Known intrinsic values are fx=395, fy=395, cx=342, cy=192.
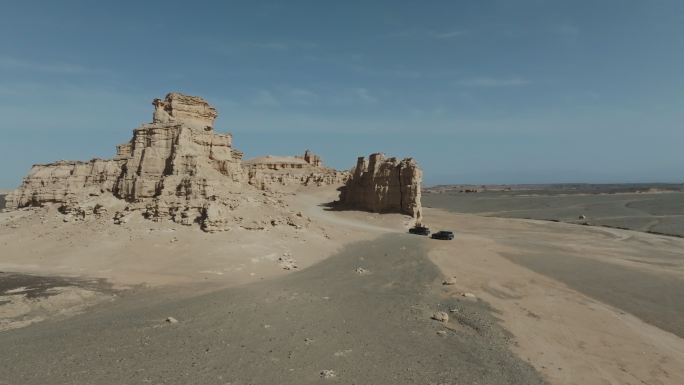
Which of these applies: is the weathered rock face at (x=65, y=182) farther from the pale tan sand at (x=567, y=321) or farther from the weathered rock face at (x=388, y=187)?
the weathered rock face at (x=388, y=187)

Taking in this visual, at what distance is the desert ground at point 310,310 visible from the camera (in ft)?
31.4

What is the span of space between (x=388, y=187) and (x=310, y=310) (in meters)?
33.5

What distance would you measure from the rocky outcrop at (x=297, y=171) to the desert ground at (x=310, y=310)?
51218 millimetres

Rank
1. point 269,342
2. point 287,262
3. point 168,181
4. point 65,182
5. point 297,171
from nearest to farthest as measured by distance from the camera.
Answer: point 269,342, point 287,262, point 168,181, point 65,182, point 297,171

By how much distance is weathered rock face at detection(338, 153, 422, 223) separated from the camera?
4394cm

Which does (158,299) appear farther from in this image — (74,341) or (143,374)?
→ (143,374)

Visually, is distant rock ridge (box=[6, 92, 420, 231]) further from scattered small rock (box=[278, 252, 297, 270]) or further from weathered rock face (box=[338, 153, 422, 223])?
weathered rock face (box=[338, 153, 422, 223])

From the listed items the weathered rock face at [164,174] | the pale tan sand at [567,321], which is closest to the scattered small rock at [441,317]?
the pale tan sand at [567,321]

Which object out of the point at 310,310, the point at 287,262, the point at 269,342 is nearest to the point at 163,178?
the point at 287,262

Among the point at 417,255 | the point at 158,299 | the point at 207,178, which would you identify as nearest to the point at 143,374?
the point at 158,299

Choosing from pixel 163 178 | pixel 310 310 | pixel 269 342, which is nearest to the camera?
pixel 269 342

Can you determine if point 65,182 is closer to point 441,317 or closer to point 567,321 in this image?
point 441,317

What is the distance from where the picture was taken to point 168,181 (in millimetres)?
25359

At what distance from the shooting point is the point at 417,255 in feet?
85.9
